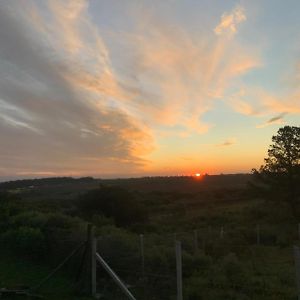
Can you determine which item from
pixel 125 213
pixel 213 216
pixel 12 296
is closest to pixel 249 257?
pixel 12 296

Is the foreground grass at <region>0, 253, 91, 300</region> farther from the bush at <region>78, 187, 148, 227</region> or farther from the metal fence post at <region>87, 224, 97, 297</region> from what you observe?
the bush at <region>78, 187, 148, 227</region>

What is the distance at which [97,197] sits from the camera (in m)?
34.2

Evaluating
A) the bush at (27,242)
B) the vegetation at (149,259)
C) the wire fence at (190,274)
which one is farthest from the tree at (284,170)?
the bush at (27,242)

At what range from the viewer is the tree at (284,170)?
3547 centimetres

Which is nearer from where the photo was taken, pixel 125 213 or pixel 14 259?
pixel 14 259

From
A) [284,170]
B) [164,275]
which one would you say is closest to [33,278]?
[164,275]

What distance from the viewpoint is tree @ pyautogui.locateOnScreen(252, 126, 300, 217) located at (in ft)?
116

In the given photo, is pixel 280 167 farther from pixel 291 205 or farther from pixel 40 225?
pixel 40 225

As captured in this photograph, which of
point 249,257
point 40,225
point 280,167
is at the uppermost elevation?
point 280,167

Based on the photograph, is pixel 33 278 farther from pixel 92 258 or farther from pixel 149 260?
pixel 149 260

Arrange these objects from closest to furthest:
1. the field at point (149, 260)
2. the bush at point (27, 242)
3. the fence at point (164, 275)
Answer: the fence at point (164, 275) → the field at point (149, 260) → the bush at point (27, 242)

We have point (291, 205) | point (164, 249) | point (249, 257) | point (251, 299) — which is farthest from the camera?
point (291, 205)

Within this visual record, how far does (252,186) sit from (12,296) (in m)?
28.9

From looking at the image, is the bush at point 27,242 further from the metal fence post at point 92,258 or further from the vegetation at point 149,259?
the metal fence post at point 92,258
